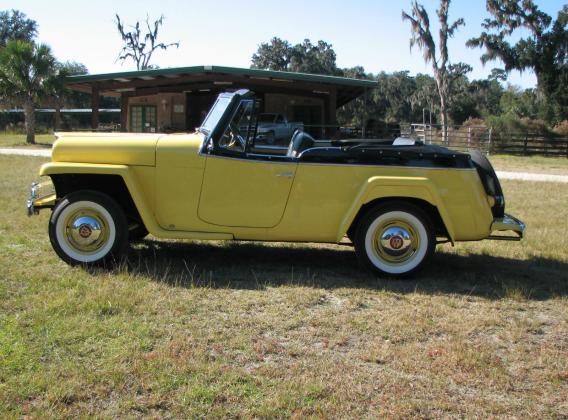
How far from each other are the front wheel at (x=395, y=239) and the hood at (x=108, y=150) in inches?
80.3

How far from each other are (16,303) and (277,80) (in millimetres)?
21258

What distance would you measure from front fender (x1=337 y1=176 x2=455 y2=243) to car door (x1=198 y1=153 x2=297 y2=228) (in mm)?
606

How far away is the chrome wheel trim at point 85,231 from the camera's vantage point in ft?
16.7

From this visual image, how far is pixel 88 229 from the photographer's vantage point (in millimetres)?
5105

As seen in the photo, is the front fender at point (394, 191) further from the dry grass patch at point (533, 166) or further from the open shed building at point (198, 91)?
the open shed building at point (198, 91)

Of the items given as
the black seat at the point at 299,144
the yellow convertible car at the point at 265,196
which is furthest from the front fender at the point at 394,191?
the black seat at the point at 299,144

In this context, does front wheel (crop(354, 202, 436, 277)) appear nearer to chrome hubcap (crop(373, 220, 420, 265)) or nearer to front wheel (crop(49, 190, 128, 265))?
chrome hubcap (crop(373, 220, 420, 265))

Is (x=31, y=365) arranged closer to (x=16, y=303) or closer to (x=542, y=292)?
(x=16, y=303)

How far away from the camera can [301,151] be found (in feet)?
17.3

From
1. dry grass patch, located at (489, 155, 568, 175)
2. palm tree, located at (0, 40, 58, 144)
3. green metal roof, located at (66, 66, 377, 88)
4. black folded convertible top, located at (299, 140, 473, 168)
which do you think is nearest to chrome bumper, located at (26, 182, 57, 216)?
black folded convertible top, located at (299, 140, 473, 168)

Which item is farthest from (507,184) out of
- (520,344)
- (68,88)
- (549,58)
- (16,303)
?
(549,58)

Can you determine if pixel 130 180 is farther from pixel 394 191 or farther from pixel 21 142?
pixel 21 142

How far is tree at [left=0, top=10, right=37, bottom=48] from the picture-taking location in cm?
7344

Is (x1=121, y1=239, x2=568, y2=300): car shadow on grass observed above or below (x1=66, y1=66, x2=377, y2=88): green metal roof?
below
